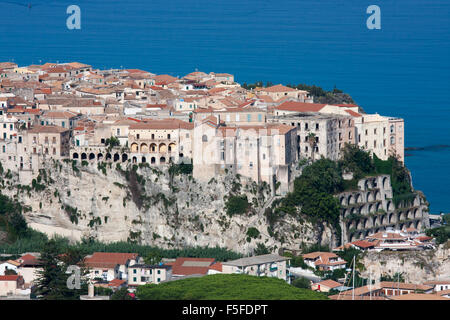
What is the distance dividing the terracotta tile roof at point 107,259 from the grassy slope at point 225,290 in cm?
737

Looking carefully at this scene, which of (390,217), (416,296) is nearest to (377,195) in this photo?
(390,217)

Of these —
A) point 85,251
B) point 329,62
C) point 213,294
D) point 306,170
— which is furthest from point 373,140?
point 329,62

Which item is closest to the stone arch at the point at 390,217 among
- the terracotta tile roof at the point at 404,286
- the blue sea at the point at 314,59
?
the terracotta tile roof at the point at 404,286

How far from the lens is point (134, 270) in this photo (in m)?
63.8

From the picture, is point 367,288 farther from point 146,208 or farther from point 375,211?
point 146,208

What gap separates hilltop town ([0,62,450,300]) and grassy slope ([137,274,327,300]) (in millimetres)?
6278

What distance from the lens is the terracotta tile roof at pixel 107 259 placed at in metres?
64.8

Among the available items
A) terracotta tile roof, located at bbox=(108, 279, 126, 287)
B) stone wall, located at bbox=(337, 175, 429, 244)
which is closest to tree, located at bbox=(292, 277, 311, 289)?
terracotta tile roof, located at bbox=(108, 279, 126, 287)

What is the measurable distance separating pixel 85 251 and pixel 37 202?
572 centimetres

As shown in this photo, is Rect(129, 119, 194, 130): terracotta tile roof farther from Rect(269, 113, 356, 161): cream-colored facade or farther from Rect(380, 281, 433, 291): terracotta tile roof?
Rect(380, 281, 433, 291): terracotta tile roof

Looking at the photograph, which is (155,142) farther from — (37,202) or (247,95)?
(247,95)

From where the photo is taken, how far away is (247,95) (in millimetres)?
85125

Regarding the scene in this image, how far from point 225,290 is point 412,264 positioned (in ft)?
47.0

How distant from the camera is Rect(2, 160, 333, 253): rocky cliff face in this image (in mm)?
69750
